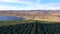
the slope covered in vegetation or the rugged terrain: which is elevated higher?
the slope covered in vegetation

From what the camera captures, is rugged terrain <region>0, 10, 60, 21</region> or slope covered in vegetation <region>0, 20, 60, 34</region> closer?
slope covered in vegetation <region>0, 20, 60, 34</region>


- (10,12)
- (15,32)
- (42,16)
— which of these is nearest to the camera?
(15,32)

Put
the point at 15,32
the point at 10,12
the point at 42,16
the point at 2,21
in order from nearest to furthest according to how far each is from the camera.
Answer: the point at 15,32 → the point at 2,21 → the point at 42,16 → the point at 10,12

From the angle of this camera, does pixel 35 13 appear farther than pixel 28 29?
Yes

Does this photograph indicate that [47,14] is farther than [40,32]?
Yes

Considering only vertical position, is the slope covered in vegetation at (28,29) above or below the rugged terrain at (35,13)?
above

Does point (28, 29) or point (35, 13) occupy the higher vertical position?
point (28, 29)

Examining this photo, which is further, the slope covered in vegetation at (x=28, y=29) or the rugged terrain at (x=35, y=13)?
the rugged terrain at (x=35, y=13)

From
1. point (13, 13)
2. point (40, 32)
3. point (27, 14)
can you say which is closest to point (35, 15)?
point (27, 14)

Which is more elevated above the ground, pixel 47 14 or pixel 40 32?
pixel 40 32

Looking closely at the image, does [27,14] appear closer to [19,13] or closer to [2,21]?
[19,13]

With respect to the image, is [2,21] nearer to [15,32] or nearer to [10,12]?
[10,12]
